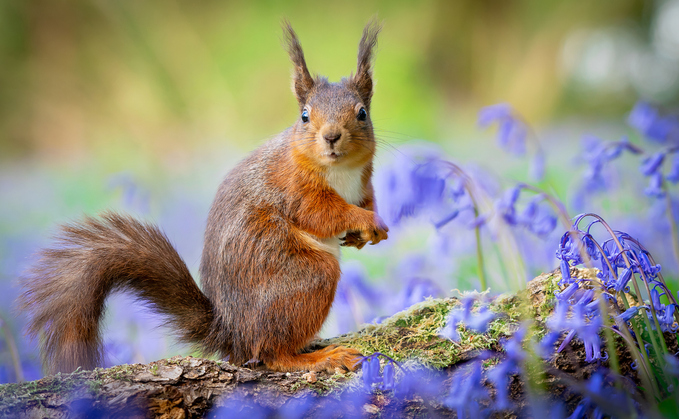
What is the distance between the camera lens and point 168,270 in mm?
1450

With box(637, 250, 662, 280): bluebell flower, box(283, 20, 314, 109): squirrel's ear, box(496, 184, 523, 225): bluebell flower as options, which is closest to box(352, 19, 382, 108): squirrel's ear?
box(283, 20, 314, 109): squirrel's ear

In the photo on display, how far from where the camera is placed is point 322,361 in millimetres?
1394

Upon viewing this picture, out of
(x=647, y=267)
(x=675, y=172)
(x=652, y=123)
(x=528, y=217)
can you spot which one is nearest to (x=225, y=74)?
(x=652, y=123)

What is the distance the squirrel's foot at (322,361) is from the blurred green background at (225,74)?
2906 millimetres

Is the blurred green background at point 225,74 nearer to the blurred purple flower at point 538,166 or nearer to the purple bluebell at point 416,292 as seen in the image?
the blurred purple flower at point 538,166

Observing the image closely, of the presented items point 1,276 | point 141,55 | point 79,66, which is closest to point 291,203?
point 1,276

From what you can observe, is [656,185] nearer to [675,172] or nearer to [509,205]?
[675,172]

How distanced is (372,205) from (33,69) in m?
3.98

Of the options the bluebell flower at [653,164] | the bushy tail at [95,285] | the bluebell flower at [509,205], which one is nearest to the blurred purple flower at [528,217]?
the bluebell flower at [509,205]

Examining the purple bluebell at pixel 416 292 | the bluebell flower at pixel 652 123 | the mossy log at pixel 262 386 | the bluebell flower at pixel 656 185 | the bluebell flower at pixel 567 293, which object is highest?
the bluebell flower at pixel 652 123

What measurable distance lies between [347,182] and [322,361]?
1.79ft

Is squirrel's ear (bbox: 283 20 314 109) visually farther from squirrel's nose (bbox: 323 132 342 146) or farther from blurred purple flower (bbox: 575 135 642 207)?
blurred purple flower (bbox: 575 135 642 207)

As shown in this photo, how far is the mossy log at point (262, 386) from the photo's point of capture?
111cm

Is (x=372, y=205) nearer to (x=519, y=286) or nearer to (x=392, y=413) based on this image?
(x=519, y=286)
